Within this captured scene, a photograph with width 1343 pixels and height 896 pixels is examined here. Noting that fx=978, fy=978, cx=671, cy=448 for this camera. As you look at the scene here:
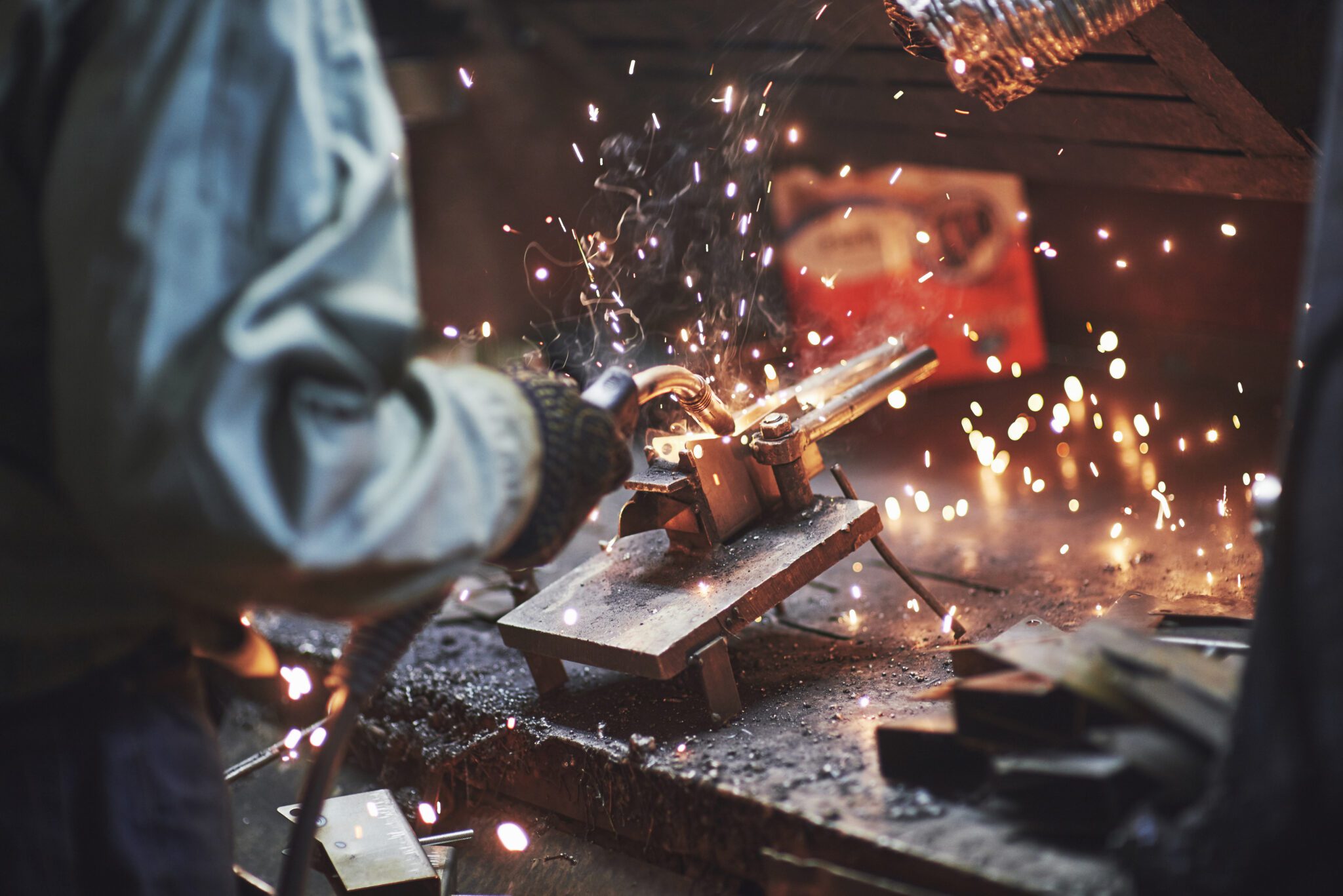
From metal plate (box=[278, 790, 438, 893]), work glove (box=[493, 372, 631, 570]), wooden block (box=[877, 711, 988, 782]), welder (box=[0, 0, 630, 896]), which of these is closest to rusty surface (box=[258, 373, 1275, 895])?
wooden block (box=[877, 711, 988, 782])

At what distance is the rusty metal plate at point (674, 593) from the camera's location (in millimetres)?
2027

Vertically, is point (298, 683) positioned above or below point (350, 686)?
below

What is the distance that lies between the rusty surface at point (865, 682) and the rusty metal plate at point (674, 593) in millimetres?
214

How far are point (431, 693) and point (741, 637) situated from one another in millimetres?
839

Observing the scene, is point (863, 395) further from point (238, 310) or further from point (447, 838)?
point (238, 310)

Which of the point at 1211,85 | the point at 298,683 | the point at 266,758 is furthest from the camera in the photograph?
the point at 298,683

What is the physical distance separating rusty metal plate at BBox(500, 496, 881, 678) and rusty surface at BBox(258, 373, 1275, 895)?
0.70ft

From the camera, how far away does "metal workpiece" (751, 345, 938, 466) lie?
226 cm

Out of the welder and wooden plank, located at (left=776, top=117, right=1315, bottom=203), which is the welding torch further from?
wooden plank, located at (left=776, top=117, right=1315, bottom=203)

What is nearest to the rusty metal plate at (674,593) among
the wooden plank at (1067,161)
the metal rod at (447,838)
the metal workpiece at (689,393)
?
the metal workpiece at (689,393)

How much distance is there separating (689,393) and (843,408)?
427mm

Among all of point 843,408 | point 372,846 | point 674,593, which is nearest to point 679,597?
point 674,593

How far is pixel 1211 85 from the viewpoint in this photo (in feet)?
8.38

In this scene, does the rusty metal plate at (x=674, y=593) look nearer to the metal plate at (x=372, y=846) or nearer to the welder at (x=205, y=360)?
the metal plate at (x=372, y=846)
